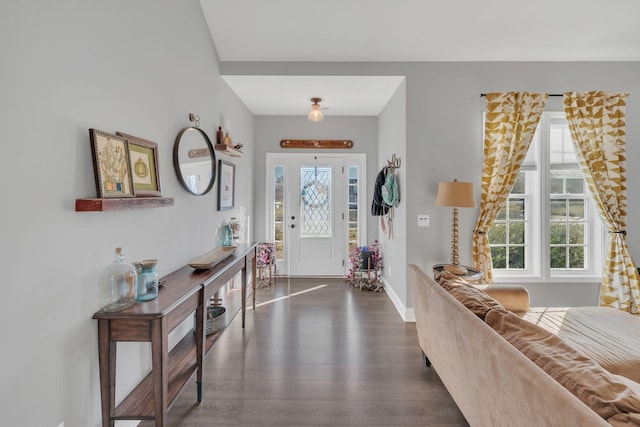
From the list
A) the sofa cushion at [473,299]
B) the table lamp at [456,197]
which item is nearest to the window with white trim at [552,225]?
the table lamp at [456,197]

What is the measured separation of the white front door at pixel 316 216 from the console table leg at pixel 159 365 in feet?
11.7

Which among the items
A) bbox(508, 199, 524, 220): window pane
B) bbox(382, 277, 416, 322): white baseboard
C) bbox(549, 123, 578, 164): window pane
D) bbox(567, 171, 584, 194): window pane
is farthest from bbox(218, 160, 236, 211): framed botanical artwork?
bbox(567, 171, 584, 194): window pane

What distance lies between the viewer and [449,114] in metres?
3.24

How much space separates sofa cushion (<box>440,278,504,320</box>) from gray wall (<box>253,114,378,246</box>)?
2.99m

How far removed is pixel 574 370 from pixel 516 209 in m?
2.83

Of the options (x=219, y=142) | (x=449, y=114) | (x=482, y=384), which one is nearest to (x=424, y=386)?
(x=482, y=384)

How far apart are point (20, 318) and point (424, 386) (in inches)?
89.0

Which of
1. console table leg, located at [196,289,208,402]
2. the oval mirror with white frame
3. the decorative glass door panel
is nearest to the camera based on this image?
console table leg, located at [196,289,208,402]

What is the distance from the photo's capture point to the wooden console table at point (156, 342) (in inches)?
56.7

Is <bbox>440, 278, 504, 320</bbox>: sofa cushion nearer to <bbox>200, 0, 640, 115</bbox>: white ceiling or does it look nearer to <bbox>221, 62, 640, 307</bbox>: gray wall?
<bbox>221, 62, 640, 307</bbox>: gray wall

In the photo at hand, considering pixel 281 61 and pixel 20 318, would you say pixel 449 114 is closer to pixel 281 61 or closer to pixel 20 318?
pixel 281 61

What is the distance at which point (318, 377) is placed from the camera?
2.25m

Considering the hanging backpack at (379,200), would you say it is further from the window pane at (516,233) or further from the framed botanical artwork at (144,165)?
the framed botanical artwork at (144,165)

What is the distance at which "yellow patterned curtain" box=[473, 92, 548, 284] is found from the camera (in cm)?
314
